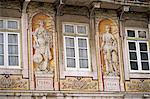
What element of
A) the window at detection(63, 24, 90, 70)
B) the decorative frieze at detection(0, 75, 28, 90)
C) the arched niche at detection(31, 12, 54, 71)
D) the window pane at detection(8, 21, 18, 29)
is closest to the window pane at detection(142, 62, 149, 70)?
the window at detection(63, 24, 90, 70)

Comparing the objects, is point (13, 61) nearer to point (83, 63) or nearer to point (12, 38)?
point (12, 38)

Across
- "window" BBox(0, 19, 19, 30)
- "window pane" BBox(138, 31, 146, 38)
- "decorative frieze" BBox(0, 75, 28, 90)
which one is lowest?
"decorative frieze" BBox(0, 75, 28, 90)

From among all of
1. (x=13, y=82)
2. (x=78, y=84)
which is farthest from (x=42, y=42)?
(x=78, y=84)

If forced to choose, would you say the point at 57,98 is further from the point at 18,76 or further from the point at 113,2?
the point at 113,2

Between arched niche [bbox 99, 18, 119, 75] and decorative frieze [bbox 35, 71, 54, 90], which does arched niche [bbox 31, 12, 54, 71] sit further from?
arched niche [bbox 99, 18, 119, 75]

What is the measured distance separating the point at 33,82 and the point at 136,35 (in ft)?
15.3

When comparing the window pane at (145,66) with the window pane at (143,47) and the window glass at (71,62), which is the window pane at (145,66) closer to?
the window pane at (143,47)

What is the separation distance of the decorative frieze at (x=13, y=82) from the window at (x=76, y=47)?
5.81 feet

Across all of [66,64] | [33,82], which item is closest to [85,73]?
[66,64]

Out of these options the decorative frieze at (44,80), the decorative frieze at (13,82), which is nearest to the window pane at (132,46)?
the decorative frieze at (44,80)

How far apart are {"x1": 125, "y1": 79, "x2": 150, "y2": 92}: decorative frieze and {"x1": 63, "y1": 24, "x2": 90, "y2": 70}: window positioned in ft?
5.66

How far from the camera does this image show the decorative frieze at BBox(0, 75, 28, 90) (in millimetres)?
13344

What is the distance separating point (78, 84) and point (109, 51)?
6.06 ft

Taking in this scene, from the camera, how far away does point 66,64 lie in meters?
14.5
